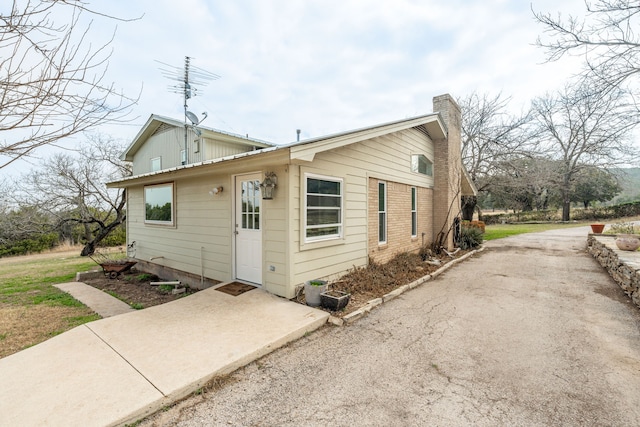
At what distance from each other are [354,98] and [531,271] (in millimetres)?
12653

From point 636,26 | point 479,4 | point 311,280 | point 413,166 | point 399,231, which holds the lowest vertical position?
point 311,280

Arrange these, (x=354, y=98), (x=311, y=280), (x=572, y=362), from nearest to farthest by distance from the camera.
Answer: (x=572, y=362) < (x=311, y=280) < (x=354, y=98)

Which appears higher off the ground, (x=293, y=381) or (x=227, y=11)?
(x=227, y=11)

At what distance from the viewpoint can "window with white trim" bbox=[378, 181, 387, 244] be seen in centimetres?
757

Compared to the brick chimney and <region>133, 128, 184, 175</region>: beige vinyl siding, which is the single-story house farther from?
<region>133, 128, 184, 175</region>: beige vinyl siding

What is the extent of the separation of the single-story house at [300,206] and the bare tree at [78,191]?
30.4ft

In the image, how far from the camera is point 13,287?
295 inches

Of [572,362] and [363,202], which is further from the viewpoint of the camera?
[363,202]

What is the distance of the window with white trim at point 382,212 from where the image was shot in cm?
757

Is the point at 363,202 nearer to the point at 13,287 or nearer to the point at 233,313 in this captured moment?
the point at 233,313

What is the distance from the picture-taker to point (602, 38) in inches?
252

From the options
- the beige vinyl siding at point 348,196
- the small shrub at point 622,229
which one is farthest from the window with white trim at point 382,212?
the small shrub at point 622,229

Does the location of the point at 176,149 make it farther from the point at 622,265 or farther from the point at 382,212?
the point at 622,265

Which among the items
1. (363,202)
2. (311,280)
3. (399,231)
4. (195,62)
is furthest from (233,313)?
(195,62)
